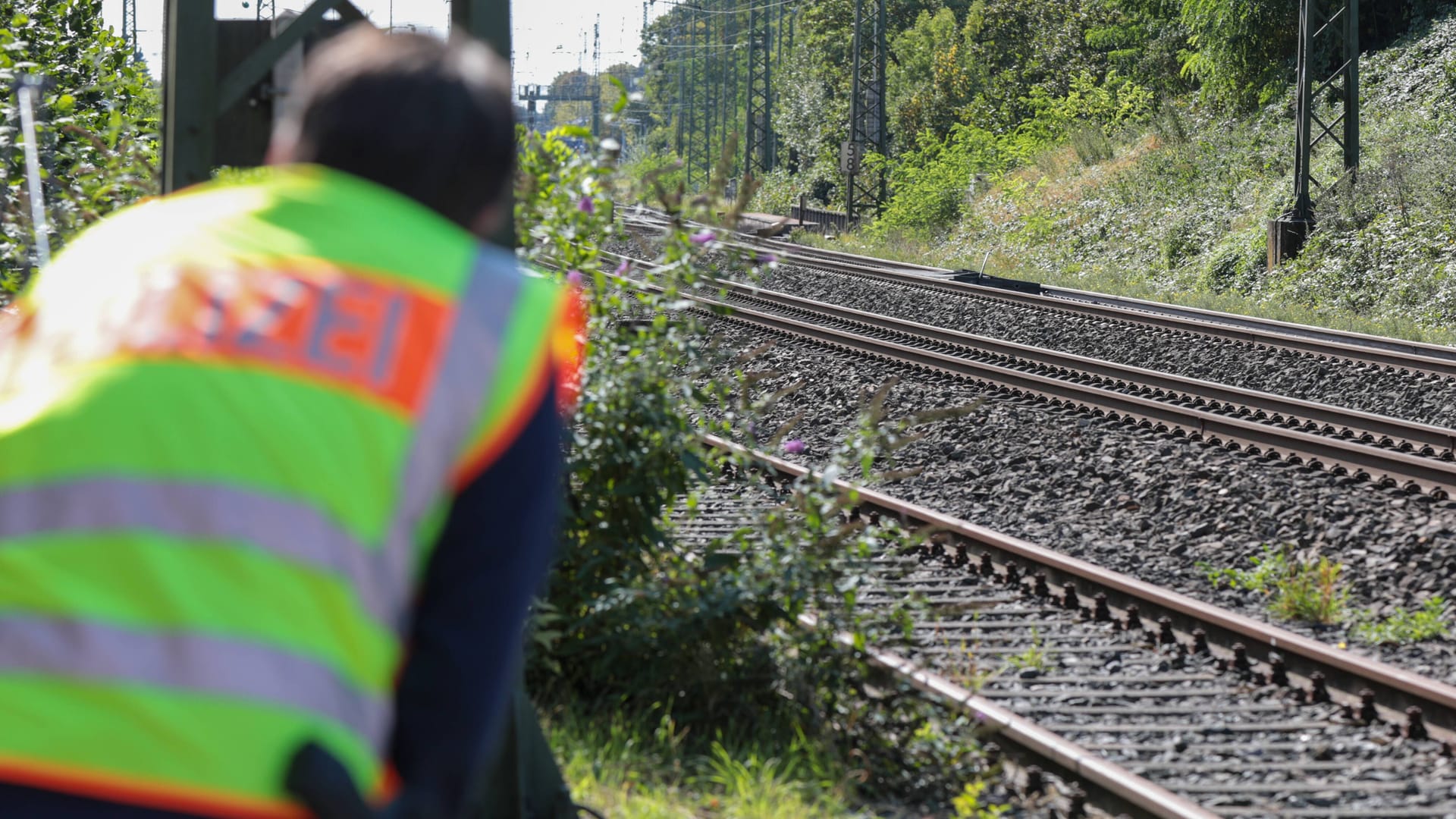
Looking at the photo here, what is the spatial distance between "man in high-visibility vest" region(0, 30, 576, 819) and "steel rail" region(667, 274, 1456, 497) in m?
4.96

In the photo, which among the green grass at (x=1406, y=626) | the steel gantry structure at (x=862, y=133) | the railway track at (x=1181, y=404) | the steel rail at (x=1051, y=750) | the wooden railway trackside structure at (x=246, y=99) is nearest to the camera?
the wooden railway trackside structure at (x=246, y=99)

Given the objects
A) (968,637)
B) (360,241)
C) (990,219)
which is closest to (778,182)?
(990,219)

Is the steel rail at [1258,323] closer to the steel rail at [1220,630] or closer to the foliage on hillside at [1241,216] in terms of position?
the foliage on hillside at [1241,216]

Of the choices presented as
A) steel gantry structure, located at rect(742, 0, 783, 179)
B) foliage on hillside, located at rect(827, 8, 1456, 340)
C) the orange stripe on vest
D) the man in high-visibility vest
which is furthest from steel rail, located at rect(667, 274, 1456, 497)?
steel gantry structure, located at rect(742, 0, 783, 179)

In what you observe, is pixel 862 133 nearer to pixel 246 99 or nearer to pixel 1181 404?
pixel 1181 404

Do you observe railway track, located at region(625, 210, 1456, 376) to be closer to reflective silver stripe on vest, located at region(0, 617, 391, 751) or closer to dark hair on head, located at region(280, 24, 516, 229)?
dark hair on head, located at region(280, 24, 516, 229)

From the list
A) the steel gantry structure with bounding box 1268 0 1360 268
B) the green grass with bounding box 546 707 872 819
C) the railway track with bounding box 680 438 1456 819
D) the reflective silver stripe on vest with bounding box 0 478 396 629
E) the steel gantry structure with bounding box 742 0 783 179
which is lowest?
the railway track with bounding box 680 438 1456 819

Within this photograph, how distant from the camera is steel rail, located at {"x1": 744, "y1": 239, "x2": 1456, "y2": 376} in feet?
41.2

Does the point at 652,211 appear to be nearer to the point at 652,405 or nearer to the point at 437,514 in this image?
the point at 652,405

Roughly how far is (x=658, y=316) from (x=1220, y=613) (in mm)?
2855

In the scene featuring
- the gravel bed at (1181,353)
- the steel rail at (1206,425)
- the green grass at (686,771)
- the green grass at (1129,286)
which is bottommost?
the green grass at (686,771)

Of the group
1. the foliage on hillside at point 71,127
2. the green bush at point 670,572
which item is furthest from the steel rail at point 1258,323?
the foliage on hillside at point 71,127

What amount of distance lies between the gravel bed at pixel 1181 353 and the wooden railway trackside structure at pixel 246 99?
15.5 ft

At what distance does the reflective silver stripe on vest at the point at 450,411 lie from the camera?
4.60 feet
